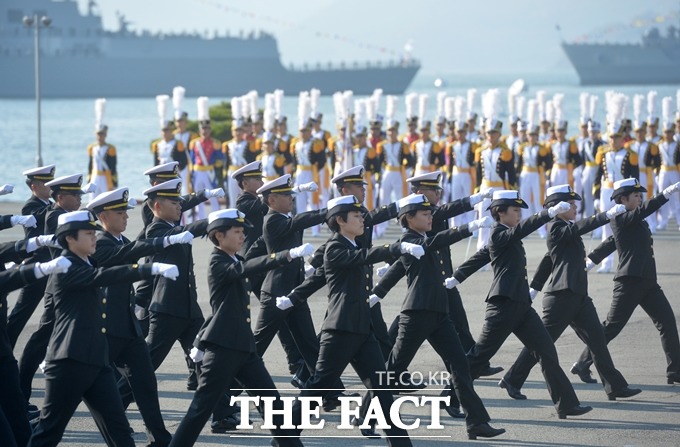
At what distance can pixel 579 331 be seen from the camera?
9.87 meters

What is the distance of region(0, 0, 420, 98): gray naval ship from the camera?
375 feet

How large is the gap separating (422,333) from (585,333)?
4.90 ft

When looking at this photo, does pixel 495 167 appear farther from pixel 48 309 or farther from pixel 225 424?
pixel 48 309

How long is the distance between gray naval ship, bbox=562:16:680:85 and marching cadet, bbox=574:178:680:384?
5294 inches

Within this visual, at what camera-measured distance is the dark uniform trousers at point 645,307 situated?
1022 centimetres

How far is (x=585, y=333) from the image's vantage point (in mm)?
9805

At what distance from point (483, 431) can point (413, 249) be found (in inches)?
53.1

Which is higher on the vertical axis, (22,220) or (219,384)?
(22,220)

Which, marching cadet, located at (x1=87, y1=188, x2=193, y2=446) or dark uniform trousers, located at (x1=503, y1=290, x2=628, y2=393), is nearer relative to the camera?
marching cadet, located at (x1=87, y1=188, x2=193, y2=446)

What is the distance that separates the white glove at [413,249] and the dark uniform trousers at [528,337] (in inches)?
52.3

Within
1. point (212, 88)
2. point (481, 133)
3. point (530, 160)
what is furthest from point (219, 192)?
point (212, 88)

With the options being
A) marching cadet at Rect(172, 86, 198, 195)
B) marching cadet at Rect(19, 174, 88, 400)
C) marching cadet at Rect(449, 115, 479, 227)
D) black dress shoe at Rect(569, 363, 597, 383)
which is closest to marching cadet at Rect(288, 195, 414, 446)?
marching cadet at Rect(19, 174, 88, 400)

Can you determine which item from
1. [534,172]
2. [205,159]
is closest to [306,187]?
[534,172]

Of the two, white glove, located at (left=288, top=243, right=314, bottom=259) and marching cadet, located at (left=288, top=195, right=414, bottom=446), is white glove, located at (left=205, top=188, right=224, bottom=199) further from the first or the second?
white glove, located at (left=288, top=243, right=314, bottom=259)
